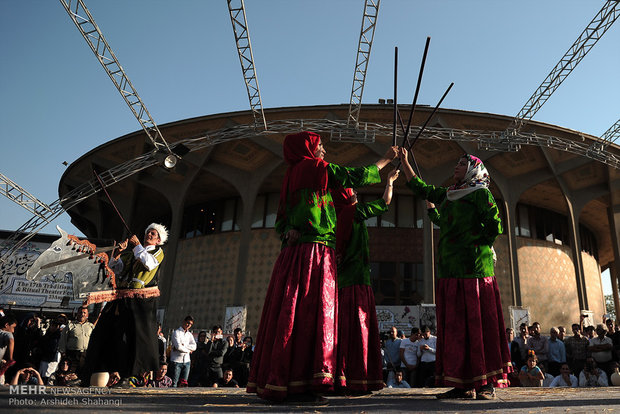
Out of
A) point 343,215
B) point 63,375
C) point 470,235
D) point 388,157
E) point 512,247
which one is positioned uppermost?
point 512,247

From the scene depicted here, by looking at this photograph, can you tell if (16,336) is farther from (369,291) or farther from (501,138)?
(501,138)

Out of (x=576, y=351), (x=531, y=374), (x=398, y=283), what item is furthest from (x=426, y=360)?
(x=398, y=283)

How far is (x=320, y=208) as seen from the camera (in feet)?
11.5

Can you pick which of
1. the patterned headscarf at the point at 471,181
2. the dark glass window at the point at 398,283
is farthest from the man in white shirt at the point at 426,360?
the dark glass window at the point at 398,283

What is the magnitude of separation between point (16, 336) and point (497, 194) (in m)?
19.2

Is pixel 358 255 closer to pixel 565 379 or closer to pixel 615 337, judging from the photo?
pixel 565 379

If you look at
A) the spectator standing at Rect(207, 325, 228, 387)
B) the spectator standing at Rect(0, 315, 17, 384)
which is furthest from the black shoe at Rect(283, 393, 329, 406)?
the spectator standing at Rect(207, 325, 228, 387)

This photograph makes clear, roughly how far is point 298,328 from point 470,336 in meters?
1.42

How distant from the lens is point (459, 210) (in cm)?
396

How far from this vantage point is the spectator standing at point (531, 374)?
7.99 metres

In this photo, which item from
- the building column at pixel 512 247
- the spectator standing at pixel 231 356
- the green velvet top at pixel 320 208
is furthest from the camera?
the building column at pixel 512 247

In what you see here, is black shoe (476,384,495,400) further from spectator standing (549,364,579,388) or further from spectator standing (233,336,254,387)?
spectator standing (233,336,254,387)

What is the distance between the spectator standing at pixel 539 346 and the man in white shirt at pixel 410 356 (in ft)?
7.39

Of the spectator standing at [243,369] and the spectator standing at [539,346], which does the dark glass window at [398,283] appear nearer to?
the spectator standing at [539,346]
